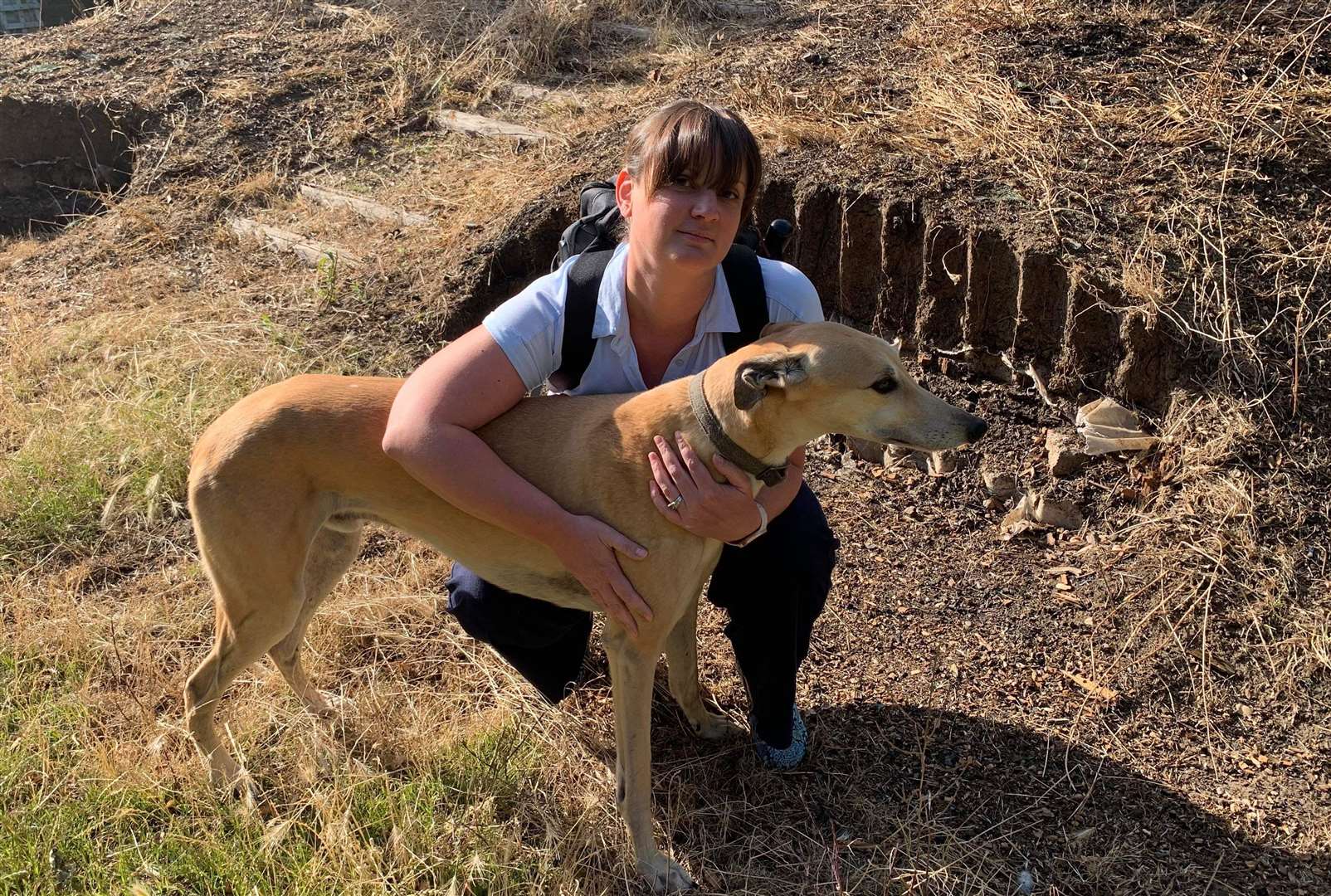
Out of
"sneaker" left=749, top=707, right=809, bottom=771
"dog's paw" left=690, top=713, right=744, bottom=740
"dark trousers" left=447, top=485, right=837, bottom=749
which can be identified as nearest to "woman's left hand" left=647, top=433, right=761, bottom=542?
"dark trousers" left=447, top=485, right=837, bottom=749

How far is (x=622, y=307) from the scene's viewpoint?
2812mm

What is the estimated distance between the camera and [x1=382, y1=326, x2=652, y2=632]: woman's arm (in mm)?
2594

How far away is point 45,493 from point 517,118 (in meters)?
3.66

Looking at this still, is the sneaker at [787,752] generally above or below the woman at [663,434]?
below

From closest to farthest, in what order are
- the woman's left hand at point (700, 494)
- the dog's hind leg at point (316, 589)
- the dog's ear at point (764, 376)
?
the dog's ear at point (764, 376) → the woman's left hand at point (700, 494) → the dog's hind leg at point (316, 589)

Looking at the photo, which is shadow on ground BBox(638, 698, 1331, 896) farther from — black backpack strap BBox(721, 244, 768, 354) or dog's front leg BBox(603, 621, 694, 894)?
black backpack strap BBox(721, 244, 768, 354)

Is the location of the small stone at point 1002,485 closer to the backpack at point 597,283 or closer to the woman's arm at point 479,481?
the backpack at point 597,283

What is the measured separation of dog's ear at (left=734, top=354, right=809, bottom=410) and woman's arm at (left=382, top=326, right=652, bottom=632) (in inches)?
18.9

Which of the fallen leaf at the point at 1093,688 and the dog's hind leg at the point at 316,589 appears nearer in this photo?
the dog's hind leg at the point at 316,589

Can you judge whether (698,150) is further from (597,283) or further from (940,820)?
(940,820)

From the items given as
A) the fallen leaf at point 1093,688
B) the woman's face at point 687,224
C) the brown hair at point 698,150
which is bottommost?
the fallen leaf at point 1093,688

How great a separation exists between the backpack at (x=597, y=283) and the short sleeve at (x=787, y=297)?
0.09 feet

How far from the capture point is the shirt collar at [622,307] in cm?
280

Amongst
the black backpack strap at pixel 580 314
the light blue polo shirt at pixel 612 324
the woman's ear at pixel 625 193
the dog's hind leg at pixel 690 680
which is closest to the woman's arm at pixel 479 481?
the light blue polo shirt at pixel 612 324
